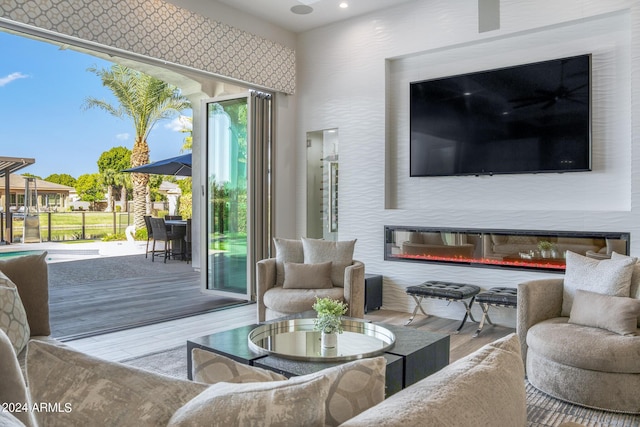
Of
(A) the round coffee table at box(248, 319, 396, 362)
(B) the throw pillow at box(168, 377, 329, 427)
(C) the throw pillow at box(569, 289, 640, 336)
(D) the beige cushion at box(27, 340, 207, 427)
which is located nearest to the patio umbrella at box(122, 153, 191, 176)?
(A) the round coffee table at box(248, 319, 396, 362)

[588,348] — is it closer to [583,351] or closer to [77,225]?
[583,351]

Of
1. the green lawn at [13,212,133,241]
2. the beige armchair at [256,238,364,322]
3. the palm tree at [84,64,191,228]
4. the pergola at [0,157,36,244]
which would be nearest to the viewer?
the beige armchair at [256,238,364,322]

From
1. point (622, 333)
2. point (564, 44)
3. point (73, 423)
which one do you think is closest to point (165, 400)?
point (73, 423)

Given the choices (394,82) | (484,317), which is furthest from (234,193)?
(484,317)

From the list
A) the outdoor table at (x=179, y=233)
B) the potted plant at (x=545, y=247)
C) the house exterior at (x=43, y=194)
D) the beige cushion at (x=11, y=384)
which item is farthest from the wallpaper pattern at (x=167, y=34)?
the house exterior at (x=43, y=194)

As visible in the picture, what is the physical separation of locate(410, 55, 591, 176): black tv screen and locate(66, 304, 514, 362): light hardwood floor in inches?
59.9

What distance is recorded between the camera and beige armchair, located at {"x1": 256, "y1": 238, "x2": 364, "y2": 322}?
12.9ft

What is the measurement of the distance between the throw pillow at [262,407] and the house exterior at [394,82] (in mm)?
3835

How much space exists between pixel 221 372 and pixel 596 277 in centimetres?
281

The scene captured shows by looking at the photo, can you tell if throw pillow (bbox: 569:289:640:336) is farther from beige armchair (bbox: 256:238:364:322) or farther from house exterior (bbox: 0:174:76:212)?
house exterior (bbox: 0:174:76:212)

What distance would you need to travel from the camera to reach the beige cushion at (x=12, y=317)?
210cm

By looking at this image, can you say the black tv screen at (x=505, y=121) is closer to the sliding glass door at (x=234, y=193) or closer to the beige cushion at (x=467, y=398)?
the sliding glass door at (x=234, y=193)

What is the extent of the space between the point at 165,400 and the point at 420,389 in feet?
1.48

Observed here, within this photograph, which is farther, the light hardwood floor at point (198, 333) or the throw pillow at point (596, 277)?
the light hardwood floor at point (198, 333)
